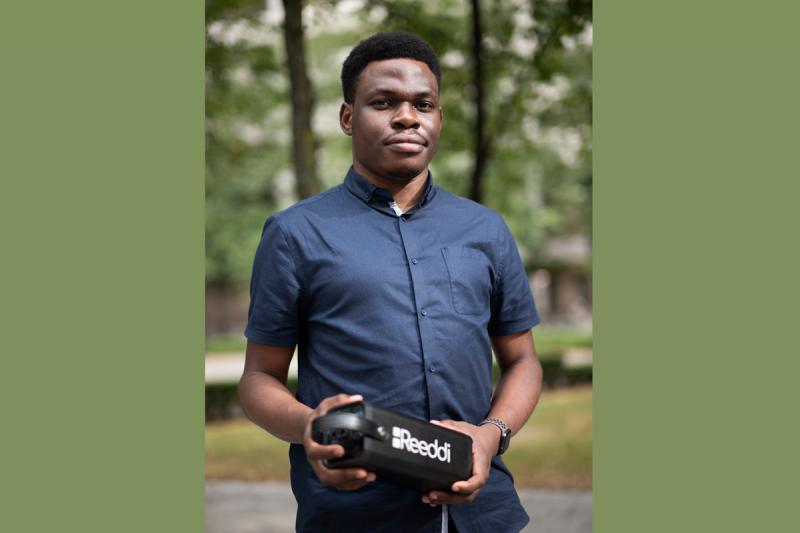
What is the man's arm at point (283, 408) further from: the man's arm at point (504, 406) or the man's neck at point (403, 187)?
Answer: the man's neck at point (403, 187)

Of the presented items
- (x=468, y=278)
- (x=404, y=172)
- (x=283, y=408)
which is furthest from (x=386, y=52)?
(x=283, y=408)

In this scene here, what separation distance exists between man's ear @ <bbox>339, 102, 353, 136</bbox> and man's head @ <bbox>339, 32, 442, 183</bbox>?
5 centimetres

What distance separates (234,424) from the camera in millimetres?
11023

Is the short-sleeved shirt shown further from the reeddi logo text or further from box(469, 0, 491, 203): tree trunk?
box(469, 0, 491, 203): tree trunk

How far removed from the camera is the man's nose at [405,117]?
7.64 ft

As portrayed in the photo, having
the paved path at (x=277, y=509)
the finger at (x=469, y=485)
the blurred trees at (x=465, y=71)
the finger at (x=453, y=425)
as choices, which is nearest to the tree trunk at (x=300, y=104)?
the blurred trees at (x=465, y=71)

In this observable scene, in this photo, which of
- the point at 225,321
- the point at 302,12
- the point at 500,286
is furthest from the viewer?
the point at 225,321

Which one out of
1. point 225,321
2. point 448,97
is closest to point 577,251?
point 225,321

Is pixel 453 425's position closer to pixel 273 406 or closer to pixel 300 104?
pixel 273 406

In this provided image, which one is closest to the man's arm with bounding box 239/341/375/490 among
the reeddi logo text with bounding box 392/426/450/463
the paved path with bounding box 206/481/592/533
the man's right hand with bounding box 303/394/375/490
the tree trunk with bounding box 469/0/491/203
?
the man's right hand with bounding box 303/394/375/490

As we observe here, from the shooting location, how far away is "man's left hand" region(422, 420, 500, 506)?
7.02 ft

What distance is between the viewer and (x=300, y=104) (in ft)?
21.4

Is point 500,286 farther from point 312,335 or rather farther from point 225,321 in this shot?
point 225,321

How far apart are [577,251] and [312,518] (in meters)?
27.3
